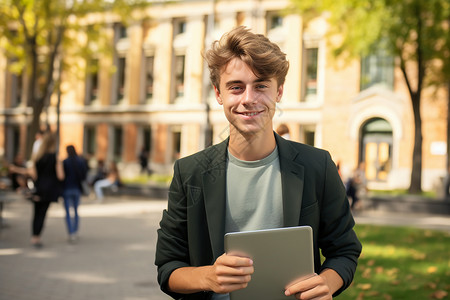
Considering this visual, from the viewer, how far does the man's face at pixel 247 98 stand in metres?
1.91

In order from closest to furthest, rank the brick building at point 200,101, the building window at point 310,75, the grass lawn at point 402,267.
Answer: the grass lawn at point 402,267 → the brick building at point 200,101 → the building window at point 310,75

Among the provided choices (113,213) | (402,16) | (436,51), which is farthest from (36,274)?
(436,51)

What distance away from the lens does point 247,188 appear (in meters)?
2.03

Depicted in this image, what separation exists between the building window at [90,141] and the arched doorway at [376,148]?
2021 centimetres

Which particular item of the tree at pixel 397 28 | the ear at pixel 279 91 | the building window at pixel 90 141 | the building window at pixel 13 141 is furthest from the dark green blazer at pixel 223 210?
the building window at pixel 13 141

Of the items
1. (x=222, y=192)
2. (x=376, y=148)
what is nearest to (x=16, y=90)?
(x=376, y=148)

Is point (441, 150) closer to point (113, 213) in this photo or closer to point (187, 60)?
point (187, 60)

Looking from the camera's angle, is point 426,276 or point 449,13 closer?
point 426,276

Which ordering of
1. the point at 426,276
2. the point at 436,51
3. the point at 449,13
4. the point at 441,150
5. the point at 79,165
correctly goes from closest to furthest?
1. the point at 426,276
2. the point at 79,165
3. the point at 449,13
4. the point at 436,51
5. the point at 441,150

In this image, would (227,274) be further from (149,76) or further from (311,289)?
(149,76)

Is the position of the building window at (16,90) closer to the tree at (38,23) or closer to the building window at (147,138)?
the building window at (147,138)

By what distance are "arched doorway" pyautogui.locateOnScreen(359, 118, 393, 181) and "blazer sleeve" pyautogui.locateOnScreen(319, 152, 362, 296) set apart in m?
31.1

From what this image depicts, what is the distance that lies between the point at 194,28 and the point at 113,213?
2376 cm

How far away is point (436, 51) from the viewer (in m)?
21.2
